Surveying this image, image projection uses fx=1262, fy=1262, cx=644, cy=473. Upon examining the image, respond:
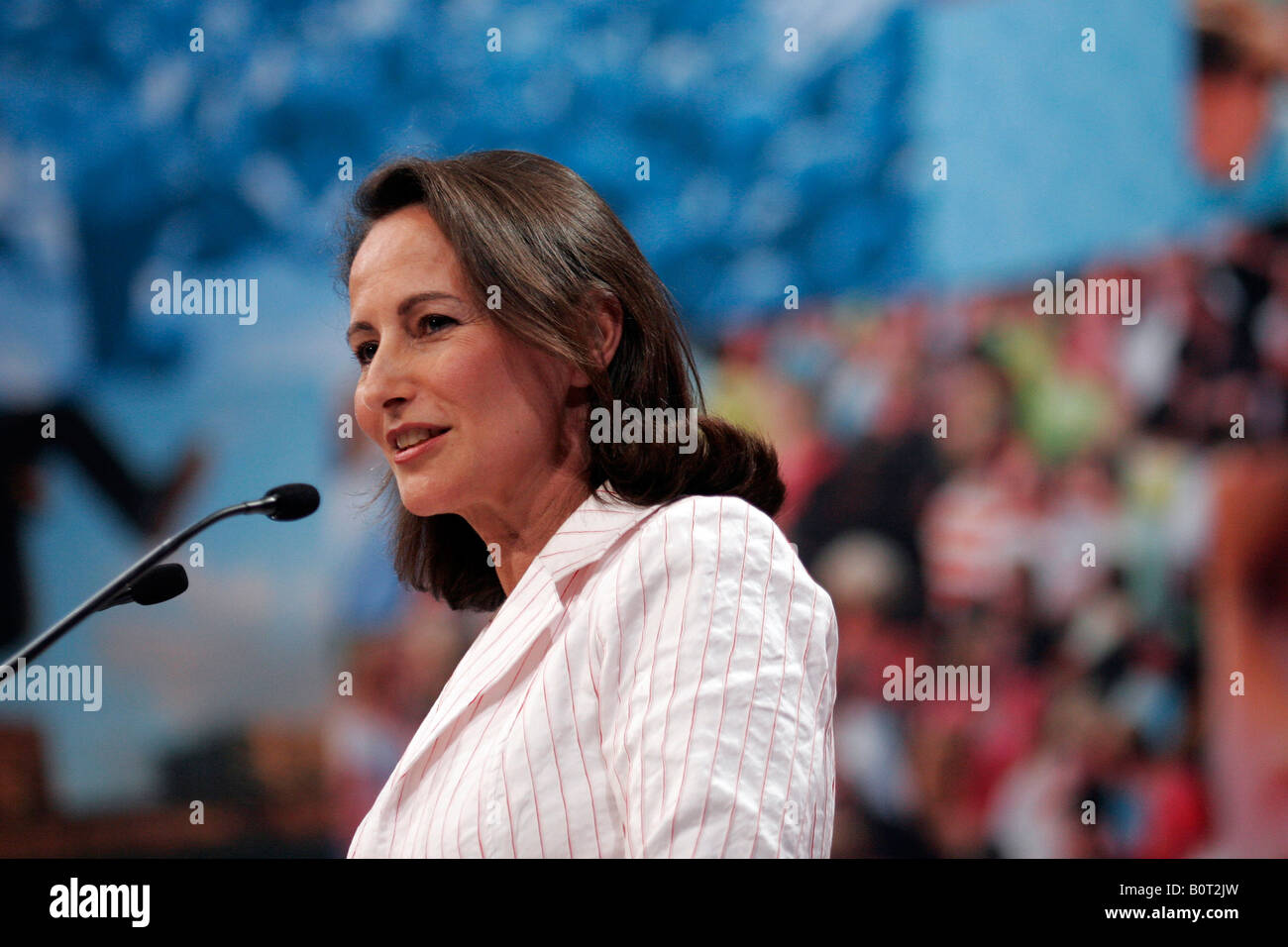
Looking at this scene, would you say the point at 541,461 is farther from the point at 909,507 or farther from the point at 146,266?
the point at 146,266

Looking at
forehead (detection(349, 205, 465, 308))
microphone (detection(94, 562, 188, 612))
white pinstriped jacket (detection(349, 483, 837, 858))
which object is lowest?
white pinstriped jacket (detection(349, 483, 837, 858))

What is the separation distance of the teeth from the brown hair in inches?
6.2

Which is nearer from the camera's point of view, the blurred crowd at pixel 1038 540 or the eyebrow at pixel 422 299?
the eyebrow at pixel 422 299

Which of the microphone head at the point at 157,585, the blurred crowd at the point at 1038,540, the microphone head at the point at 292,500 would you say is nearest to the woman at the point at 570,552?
the microphone head at the point at 292,500

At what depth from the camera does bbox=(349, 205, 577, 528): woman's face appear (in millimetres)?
1410

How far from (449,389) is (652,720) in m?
0.52

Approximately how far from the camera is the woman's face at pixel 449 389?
4.63ft

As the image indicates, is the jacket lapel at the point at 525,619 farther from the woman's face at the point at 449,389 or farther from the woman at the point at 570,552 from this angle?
the woman's face at the point at 449,389

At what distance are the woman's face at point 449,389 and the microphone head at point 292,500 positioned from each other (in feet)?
0.35

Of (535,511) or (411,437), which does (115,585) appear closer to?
(411,437)

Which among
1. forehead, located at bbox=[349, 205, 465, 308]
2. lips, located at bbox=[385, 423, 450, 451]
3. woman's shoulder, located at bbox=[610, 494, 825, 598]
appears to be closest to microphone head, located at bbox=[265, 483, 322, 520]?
lips, located at bbox=[385, 423, 450, 451]

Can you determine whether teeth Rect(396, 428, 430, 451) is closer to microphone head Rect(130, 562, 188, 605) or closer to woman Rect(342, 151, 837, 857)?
woman Rect(342, 151, 837, 857)

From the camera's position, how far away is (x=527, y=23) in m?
3.58

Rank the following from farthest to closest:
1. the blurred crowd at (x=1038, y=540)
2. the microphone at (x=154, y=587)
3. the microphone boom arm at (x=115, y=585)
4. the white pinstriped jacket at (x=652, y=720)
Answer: the blurred crowd at (x=1038, y=540) < the microphone at (x=154, y=587) < the microphone boom arm at (x=115, y=585) < the white pinstriped jacket at (x=652, y=720)
